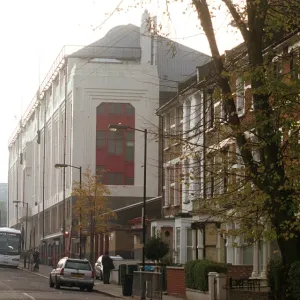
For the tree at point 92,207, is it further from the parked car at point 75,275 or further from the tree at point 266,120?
the tree at point 266,120

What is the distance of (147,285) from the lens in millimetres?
35844

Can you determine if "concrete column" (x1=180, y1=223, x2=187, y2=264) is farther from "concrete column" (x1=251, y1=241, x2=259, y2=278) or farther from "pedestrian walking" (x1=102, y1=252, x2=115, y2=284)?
"concrete column" (x1=251, y1=241, x2=259, y2=278)

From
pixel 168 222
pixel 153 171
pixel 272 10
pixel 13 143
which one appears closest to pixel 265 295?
pixel 272 10

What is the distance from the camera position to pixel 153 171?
86.9m

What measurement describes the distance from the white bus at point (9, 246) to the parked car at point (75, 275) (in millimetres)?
37475

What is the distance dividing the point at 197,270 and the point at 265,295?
6.56m

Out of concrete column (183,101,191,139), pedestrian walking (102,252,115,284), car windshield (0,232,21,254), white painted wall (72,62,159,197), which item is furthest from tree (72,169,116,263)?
concrete column (183,101,191,139)

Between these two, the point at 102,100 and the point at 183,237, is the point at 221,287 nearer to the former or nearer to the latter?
the point at 183,237

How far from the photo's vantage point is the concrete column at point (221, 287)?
32.9m

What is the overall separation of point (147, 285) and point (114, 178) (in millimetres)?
56136

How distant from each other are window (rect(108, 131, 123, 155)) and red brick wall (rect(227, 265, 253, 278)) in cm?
5568

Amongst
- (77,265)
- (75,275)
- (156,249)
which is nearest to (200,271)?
(156,249)

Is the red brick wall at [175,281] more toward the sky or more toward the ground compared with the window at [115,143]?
more toward the ground

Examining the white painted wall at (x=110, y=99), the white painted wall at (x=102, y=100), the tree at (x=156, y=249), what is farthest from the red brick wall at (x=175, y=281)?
the white painted wall at (x=110, y=99)
